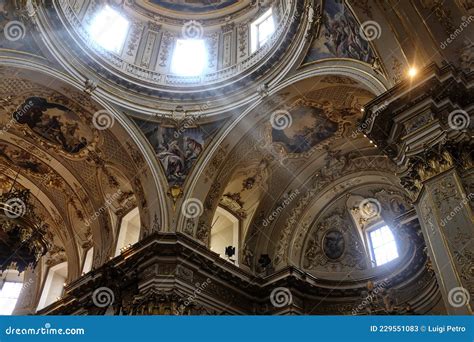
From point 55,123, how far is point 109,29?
3.82m

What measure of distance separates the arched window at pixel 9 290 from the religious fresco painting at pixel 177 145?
8567 mm

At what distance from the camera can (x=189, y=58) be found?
15930mm

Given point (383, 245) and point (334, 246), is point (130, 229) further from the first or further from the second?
point (383, 245)

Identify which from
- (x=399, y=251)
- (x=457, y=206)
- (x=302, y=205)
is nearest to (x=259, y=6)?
(x=302, y=205)

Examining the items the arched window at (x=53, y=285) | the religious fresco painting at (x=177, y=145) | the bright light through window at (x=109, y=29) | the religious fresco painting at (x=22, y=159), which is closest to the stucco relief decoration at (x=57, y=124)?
the religious fresco painting at (x=22, y=159)

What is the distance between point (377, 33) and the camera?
29.8 ft

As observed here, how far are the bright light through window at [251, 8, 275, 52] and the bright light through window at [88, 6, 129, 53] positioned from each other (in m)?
4.23

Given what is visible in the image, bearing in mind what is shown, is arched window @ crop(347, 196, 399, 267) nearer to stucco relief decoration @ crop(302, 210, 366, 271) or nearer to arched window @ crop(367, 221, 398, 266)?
arched window @ crop(367, 221, 398, 266)

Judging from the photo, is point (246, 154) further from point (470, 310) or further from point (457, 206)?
point (470, 310)

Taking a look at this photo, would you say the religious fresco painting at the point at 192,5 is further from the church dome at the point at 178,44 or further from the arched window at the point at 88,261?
the arched window at the point at 88,261

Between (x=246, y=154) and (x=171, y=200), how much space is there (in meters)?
2.58

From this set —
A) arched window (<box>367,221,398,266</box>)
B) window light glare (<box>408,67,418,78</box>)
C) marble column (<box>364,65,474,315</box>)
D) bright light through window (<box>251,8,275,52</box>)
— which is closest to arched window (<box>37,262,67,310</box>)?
bright light through window (<box>251,8,275,52</box>)

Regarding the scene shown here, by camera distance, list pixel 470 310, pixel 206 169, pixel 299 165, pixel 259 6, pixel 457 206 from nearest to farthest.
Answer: pixel 470 310 → pixel 457 206 → pixel 206 169 → pixel 299 165 → pixel 259 6

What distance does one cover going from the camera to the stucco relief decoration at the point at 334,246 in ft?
44.4
